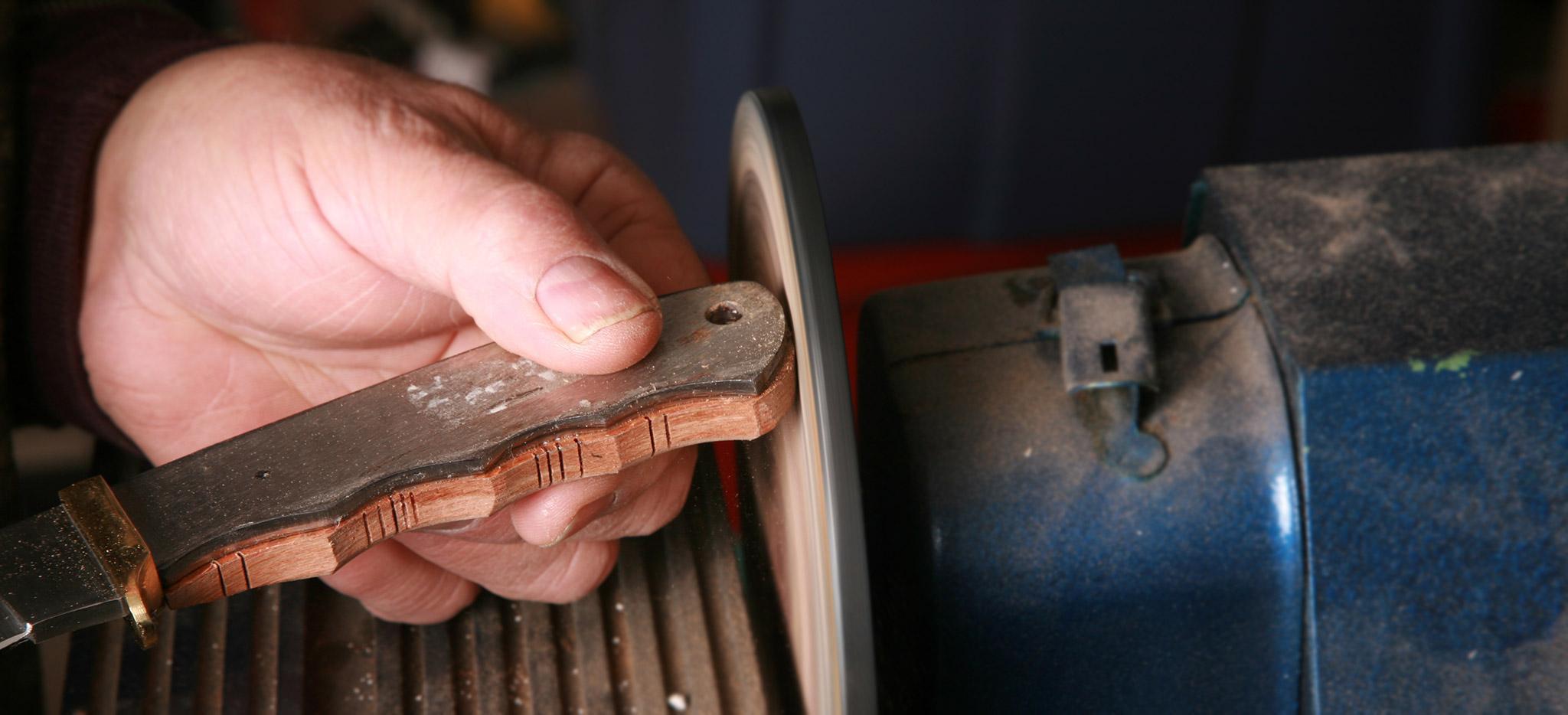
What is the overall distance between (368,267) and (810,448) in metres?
0.36

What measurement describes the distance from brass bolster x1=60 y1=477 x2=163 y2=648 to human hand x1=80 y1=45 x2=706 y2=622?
0.55 ft

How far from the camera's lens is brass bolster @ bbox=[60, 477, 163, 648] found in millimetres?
494

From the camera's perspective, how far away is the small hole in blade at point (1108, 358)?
605 millimetres

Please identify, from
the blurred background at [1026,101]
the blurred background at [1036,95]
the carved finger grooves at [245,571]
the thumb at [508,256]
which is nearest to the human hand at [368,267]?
the thumb at [508,256]

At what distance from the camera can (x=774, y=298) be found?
0.57 metres

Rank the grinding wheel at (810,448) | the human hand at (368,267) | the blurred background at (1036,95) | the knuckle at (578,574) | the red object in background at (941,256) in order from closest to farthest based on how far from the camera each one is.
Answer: the grinding wheel at (810,448) → the human hand at (368,267) → the knuckle at (578,574) → the blurred background at (1036,95) → the red object in background at (941,256)

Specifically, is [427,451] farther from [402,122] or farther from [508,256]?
[402,122]

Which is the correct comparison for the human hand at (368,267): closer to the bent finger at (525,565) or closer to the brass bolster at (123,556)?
the bent finger at (525,565)

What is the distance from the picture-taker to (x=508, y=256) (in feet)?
1.93

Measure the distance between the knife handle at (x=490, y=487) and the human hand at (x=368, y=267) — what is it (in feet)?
0.12

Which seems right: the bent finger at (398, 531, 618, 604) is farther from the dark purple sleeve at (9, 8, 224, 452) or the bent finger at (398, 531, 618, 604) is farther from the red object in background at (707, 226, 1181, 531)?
the red object in background at (707, 226, 1181, 531)

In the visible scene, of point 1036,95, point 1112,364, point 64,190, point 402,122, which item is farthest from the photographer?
point 1036,95

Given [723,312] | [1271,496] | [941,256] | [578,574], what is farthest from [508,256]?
[941,256]

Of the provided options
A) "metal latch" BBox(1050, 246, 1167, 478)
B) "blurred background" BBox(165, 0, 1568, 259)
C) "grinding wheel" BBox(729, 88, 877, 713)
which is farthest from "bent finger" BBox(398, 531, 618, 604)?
"blurred background" BBox(165, 0, 1568, 259)
